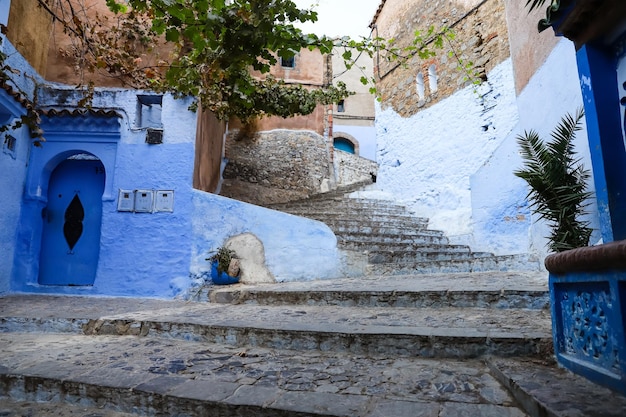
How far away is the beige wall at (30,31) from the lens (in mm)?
5438

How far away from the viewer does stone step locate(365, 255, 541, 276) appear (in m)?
5.16

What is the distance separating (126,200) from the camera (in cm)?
556

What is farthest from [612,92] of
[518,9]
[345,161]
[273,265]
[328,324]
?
[345,161]

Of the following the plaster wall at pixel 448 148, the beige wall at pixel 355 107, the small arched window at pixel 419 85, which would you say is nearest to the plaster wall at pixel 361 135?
the beige wall at pixel 355 107

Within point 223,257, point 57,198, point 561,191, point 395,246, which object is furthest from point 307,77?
point 561,191

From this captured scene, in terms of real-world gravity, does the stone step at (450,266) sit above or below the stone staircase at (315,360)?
above

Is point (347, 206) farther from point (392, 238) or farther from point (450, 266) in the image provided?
point (450, 266)

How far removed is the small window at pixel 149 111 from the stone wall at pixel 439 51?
189 inches

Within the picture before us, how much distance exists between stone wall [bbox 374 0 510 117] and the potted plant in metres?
4.84

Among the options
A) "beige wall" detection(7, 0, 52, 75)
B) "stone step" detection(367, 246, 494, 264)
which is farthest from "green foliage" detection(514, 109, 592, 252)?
"beige wall" detection(7, 0, 52, 75)

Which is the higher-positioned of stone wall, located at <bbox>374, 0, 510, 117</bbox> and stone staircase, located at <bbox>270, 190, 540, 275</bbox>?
stone wall, located at <bbox>374, 0, 510, 117</bbox>

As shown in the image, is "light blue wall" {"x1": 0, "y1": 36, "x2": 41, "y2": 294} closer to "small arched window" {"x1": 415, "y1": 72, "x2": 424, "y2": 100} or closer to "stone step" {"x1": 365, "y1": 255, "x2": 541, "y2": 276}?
"stone step" {"x1": 365, "y1": 255, "x2": 541, "y2": 276}

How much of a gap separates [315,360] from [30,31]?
647cm

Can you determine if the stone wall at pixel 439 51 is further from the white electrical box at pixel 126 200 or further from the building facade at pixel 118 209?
the white electrical box at pixel 126 200
